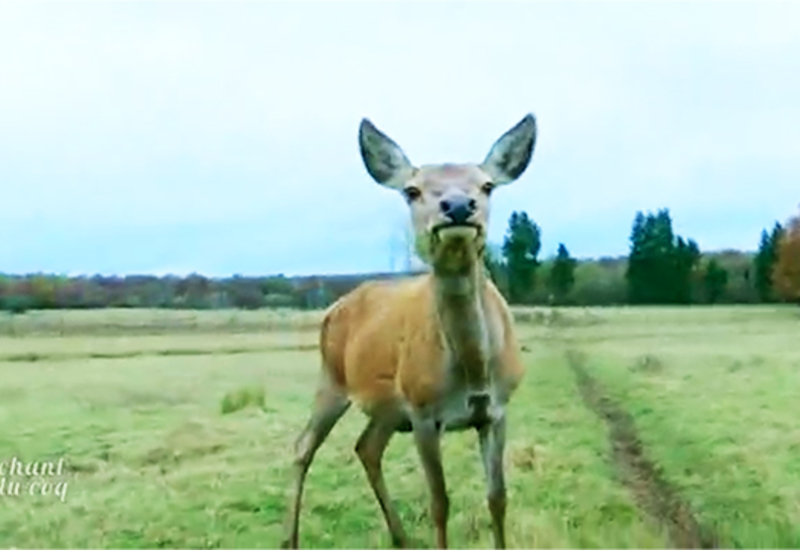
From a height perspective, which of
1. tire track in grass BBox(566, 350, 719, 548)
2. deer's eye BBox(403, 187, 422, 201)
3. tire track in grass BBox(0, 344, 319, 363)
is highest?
deer's eye BBox(403, 187, 422, 201)

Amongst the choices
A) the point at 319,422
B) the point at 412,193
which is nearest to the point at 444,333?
the point at 412,193

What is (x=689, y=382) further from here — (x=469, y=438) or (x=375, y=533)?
(x=375, y=533)

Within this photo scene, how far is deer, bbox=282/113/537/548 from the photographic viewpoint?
8.43 metres

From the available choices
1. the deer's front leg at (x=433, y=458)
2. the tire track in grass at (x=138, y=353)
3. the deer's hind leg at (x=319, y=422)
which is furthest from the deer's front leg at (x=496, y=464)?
the tire track in grass at (x=138, y=353)

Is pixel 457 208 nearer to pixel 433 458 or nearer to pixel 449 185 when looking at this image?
pixel 449 185

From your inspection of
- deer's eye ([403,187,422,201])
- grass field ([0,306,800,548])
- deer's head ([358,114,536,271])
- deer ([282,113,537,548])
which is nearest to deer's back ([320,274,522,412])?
deer ([282,113,537,548])

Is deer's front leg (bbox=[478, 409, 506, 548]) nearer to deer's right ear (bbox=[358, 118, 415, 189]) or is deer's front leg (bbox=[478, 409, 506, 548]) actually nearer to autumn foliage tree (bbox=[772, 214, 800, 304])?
deer's right ear (bbox=[358, 118, 415, 189])

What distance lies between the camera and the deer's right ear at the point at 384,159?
8.88 metres

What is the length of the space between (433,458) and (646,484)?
18.4ft

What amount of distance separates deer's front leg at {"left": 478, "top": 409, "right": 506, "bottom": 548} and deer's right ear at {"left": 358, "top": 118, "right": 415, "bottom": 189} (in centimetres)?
156

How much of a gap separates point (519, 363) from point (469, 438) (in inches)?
313

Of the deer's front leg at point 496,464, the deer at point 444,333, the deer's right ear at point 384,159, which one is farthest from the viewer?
the deer's front leg at point 496,464

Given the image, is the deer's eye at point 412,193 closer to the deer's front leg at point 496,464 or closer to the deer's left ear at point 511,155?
the deer's left ear at point 511,155

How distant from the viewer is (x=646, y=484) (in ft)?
48.2
